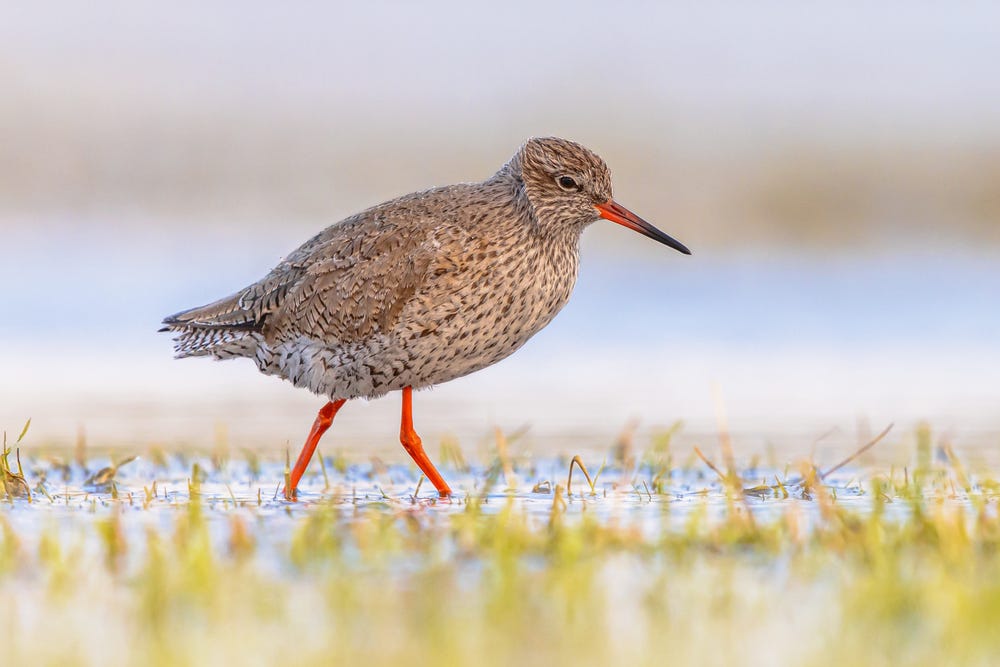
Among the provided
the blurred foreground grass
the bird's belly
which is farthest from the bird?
the blurred foreground grass

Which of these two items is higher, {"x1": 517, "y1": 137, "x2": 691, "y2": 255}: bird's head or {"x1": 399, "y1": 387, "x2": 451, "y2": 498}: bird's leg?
{"x1": 517, "y1": 137, "x2": 691, "y2": 255}: bird's head

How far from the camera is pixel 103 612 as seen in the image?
4039 mm

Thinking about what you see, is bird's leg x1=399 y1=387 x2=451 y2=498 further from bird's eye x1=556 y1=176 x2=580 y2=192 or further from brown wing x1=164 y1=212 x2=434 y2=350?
bird's eye x1=556 y1=176 x2=580 y2=192

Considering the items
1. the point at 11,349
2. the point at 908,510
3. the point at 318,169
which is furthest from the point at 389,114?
the point at 908,510

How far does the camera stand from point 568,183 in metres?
6.91

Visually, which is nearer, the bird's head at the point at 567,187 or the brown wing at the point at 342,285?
the brown wing at the point at 342,285

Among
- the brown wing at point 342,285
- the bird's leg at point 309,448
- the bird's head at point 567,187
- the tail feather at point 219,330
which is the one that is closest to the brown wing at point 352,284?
the brown wing at point 342,285

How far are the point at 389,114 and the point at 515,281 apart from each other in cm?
1938

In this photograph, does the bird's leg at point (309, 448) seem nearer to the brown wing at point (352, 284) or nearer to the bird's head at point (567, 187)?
the brown wing at point (352, 284)

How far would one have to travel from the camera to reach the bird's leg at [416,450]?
21.6 feet

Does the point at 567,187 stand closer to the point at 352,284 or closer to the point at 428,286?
the point at 428,286

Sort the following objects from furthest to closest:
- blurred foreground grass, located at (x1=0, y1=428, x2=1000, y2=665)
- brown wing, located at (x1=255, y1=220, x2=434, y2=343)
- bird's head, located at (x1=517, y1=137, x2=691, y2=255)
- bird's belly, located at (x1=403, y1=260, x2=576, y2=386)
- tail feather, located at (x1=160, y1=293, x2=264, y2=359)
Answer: tail feather, located at (x1=160, y1=293, x2=264, y2=359) < bird's head, located at (x1=517, y1=137, x2=691, y2=255) < brown wing, located at (x1=255, y1=220, x2=434, y2=343) < bird's belly, located at (x1=403, y1=260, x2=576, y2=386) < blurred foreground grass, located at (x1=0, y1=428, x2=1000, y2=665)

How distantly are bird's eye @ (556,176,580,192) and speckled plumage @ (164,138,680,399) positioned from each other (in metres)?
0.02

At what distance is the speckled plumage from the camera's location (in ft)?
21.4
